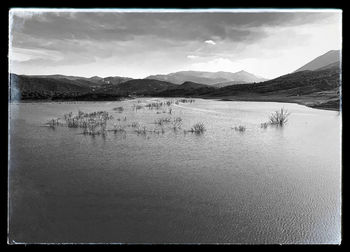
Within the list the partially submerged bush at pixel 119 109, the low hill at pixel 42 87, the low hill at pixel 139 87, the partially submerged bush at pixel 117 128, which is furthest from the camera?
the partially submerged bush at pixel 119 109

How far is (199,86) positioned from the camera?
5000 millimetres

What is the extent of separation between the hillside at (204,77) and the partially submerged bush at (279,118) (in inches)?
24.0

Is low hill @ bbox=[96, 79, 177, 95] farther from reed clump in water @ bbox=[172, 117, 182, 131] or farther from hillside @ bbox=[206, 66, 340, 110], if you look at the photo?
hillside @ bbox=[206, 66, 340, 110]

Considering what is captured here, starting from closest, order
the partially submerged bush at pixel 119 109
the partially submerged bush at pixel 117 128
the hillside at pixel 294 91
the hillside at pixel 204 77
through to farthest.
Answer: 1. the hillside at pixel 294 91
2. the hillside at pixel 204 77
3. the partially submerged bush at pixel 117 128
4. the partially submerged bush at pixel 119 109

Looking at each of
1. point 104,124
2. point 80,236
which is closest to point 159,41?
point 104,124

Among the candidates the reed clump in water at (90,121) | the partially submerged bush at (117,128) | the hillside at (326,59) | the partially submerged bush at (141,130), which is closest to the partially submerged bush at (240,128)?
the hillside at (326,59)

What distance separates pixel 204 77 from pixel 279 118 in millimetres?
1376

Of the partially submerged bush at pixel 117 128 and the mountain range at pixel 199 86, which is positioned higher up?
the mountain range at pixel 199 86

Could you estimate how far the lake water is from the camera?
12.8ft

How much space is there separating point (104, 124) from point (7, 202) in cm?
191

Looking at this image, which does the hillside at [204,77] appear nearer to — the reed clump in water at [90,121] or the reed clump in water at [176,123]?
the reed clump in water at [176,123]

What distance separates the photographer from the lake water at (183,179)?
153 inches

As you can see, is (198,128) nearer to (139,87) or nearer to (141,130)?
(141,130)

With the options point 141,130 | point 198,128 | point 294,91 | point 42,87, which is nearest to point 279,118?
point 294,91
